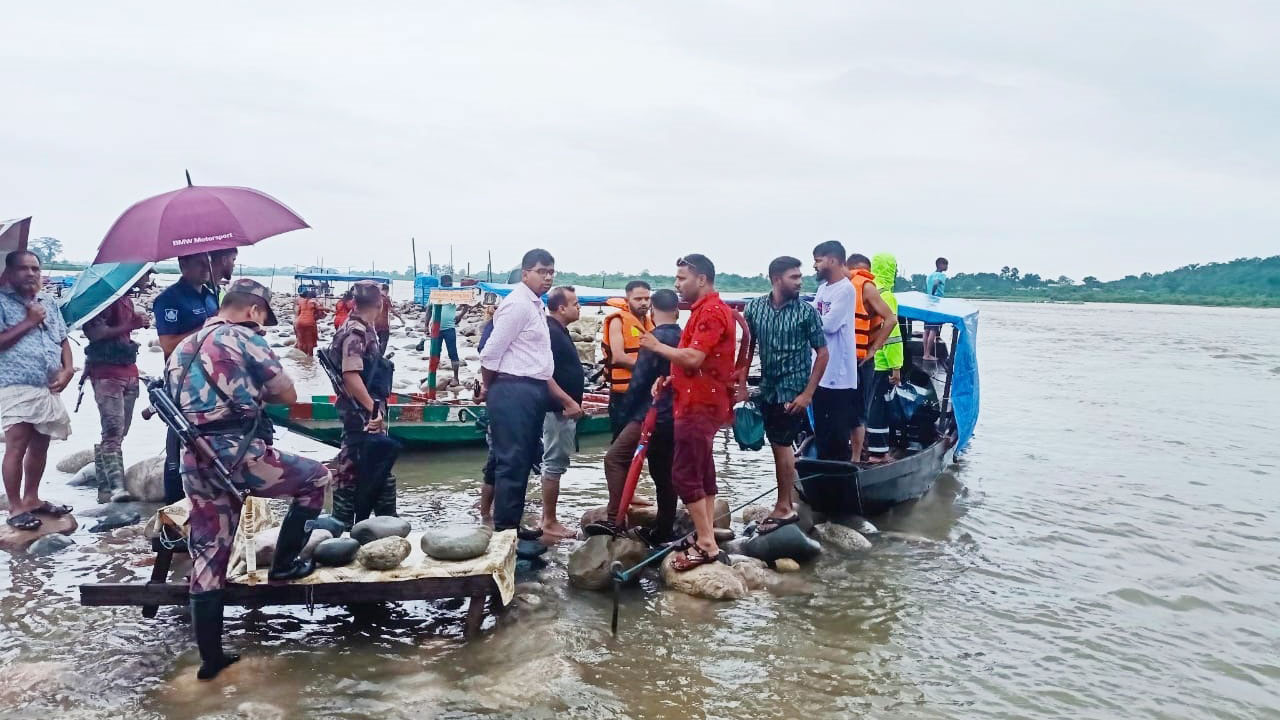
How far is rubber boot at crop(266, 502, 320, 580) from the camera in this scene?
14.6 ft

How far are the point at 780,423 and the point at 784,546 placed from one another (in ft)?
3.40

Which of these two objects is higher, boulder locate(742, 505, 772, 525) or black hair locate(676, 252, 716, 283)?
black hair locate(676, 252, 716, 283)

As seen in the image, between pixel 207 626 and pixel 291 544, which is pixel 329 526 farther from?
pixel 207 626

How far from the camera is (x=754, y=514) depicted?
25.8 feet

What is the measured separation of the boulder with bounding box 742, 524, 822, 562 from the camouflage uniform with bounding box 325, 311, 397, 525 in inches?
119

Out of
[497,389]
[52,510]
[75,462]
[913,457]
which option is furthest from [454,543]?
[75,462]

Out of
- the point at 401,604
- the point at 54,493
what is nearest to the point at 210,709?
the point at 401,604

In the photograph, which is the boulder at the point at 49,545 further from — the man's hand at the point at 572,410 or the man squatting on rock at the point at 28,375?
the man's hand at the point at 572,410

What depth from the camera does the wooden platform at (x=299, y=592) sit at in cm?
454

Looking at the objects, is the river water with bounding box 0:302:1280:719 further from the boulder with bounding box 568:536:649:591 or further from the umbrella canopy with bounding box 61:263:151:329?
the umbrella canopy with bounding box 61:263:151:329

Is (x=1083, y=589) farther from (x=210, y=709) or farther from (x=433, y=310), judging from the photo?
(x=433, y=310)

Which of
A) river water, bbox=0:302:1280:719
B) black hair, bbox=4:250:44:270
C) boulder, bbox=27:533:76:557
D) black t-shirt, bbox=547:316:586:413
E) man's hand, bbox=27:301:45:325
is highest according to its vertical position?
black hair, bbox=4:250:44:270

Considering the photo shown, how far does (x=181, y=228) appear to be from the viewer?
15.5 ft

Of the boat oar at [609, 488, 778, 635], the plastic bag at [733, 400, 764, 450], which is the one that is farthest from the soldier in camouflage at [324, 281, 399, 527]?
the plastic bag at [733, 400, 764, 450]
